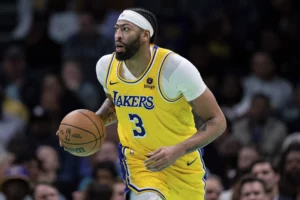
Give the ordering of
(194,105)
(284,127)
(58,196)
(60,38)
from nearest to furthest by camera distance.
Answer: (194,105)
(58,196)
(284,127)
(60,38)

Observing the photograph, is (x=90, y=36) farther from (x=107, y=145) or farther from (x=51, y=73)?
(x=107, y=145)

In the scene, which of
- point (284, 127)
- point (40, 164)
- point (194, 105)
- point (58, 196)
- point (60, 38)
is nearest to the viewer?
→ point (194, 105)

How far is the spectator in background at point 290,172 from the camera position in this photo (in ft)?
34.1

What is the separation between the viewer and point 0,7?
15.9m

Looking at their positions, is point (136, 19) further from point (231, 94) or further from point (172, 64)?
point (231, 94)

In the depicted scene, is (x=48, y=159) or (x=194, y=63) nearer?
(x=48, y=159)

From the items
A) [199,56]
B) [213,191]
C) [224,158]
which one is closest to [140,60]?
[213,191]

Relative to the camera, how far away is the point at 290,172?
10641 mm

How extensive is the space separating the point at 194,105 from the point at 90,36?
275 inches

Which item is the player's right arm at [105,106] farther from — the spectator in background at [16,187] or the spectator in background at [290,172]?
the spectator in background at [290,172]

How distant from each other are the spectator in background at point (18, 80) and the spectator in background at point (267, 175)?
14.5 feet

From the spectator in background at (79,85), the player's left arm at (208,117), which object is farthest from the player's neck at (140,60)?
the spectator in background at (79,85)

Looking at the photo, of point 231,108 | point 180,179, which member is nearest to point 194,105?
point 180,179

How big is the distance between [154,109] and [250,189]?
2.62m
